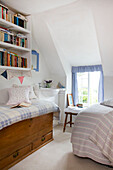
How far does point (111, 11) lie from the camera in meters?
2.57

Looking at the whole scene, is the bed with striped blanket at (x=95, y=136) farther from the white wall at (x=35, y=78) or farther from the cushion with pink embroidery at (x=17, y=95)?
the white wall at (x=35, y=78)

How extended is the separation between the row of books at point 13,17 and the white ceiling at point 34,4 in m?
0.12

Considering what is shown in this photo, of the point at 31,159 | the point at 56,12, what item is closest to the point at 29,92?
the point at 31,159

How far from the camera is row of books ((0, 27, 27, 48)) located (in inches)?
105

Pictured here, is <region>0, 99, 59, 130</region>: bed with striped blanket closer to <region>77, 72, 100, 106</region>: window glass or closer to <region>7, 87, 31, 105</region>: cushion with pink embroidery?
<region>7, 87, 31, 105</region>: cushion with pink embroidery

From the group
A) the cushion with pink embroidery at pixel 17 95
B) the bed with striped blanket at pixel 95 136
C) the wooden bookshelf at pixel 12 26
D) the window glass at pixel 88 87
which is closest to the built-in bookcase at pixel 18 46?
the wooden bookshelf at pixel 12 26

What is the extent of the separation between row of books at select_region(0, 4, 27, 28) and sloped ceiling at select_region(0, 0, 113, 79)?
12 cm

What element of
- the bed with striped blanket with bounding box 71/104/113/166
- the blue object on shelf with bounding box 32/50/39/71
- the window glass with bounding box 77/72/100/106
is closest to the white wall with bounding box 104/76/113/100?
the window glass with bounding box 77/72/100/106

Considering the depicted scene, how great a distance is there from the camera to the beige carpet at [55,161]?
203 centimetres

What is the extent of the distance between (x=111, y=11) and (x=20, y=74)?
2.15 metres

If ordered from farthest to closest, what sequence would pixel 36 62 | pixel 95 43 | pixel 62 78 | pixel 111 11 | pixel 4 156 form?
pixel 62 78 → pixel 36 62 → pixel 95 43 → pixel 111 11 → pixel 4 156

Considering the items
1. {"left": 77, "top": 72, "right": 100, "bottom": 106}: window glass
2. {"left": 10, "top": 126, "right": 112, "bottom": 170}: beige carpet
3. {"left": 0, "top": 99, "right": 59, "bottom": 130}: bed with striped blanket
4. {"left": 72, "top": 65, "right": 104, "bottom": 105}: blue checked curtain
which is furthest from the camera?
{"left": 77, "top": 72, "right": 100, "bottom": 106}: window glass

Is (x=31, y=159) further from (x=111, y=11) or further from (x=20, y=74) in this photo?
(x=111, y=11)

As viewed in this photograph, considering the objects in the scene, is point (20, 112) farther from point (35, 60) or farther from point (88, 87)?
point (88, 87)
